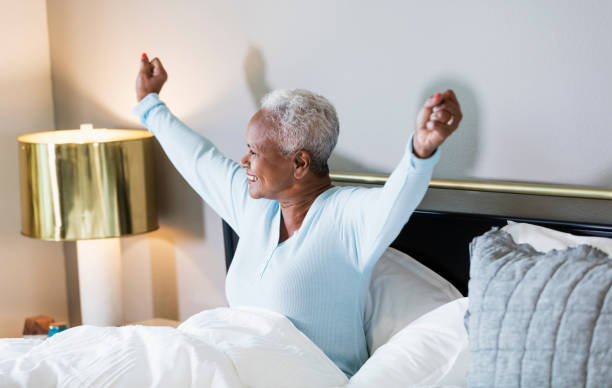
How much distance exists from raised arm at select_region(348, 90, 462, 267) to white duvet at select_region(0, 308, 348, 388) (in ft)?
0.85

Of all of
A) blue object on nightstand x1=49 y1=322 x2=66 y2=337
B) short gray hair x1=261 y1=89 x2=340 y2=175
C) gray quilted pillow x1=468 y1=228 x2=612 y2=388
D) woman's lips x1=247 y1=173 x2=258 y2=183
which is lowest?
blue object on nightstand x1=49 y1=322 x2=66 y2=337

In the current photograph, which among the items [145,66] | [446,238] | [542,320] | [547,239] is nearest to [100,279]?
[145,66]

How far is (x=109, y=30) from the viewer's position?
2.49 metres

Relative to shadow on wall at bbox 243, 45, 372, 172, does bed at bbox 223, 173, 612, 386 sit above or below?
below

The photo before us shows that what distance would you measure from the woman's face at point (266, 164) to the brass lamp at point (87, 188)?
2.17 ft

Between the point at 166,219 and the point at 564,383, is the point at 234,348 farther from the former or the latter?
the point at 166,219

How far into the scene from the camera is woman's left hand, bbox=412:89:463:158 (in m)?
1.33

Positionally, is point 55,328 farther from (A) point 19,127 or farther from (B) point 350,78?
(B) point 350,78

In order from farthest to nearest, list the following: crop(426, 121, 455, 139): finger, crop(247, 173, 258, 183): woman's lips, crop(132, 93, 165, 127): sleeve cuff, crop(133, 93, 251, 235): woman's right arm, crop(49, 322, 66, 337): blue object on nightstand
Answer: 1. crop(49, 322, 66, 337): blue object on nightstand
2. crop(132, 93, 165, 127): sleeve cuff
3. crop(133, 93, 251, 235): woman's right arm
4. crop(247, 173, 258, 183): woman's lips
5. crop(426, 121, 455, 139): finger

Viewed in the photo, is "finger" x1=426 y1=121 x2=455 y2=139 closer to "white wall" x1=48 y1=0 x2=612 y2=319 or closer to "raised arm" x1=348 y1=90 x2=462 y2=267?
"raised arm" x1=348 y1=90 x2=462 y2=267

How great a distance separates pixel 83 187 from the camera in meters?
2.24

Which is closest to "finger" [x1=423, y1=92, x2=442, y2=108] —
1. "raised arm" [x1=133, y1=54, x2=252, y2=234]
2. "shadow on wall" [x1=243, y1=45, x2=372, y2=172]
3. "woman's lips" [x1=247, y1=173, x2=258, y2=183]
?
"woman's lips" [x1=247, y1=173, x2=258, y2=183]

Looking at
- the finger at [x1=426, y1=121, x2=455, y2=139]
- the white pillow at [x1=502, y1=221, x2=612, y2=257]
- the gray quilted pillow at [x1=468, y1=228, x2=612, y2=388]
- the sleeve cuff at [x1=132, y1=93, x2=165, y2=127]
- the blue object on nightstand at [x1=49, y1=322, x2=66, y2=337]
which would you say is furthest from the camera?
the blue object on nightstand at [x1=49, y1=322, x2=66, y2=337]

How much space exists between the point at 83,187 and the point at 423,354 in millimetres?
1246
